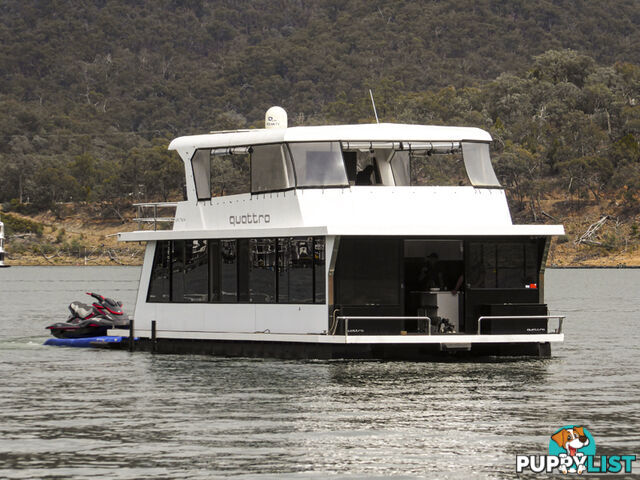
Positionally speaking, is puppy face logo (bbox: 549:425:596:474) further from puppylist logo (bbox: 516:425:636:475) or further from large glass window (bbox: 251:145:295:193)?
large glass window (bbox: 251:145:295:193)

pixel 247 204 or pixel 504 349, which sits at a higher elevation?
pixel 247 204

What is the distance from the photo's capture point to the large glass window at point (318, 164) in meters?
25.8

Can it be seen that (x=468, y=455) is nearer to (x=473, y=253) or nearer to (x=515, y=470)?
(x=515, y=470)

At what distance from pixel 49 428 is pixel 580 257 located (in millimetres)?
101785

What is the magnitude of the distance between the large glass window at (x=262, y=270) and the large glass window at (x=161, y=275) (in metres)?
2.55

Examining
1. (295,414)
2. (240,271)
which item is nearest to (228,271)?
(240,271)

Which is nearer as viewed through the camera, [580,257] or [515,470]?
[515,470]

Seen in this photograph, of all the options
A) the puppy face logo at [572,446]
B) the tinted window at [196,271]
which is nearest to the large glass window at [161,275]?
the tinted window at [196,271]

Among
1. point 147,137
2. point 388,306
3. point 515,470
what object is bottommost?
point 515,470

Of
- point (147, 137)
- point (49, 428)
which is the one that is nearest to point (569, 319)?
point (49, 428)

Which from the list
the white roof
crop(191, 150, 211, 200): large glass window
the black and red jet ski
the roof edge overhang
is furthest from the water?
the white roof

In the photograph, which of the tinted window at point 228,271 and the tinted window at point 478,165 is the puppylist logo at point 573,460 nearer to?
the tinted window at point 478,165

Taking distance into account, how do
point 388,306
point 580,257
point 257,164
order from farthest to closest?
point 580,257, point 257,164, point 388,306

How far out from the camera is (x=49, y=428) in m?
19.5
